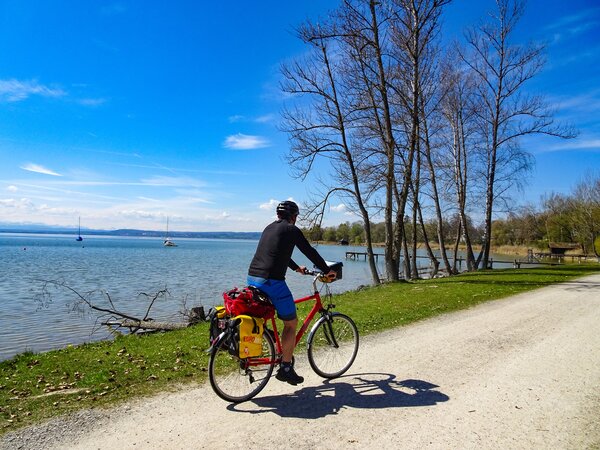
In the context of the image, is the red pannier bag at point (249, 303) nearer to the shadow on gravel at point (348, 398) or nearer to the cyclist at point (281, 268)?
the cyclist at point (281, 268)

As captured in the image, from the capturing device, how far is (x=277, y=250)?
4961 mm

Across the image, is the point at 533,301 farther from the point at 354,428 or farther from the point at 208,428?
the point at 208,428

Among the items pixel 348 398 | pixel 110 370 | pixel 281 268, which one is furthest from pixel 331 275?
pixel 110 370

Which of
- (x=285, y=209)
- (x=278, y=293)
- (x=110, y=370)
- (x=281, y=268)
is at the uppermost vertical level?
(x=285, y=209)

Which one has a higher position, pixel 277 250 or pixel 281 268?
pixel 277 250

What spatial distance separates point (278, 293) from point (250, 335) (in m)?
0.59

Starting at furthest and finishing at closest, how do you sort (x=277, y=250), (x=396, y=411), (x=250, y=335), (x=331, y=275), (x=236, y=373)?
(x=331, y=275) < (x=236, y=373) < (x=277, y=250) < (x=250, y=335) < (x=396, y=411)

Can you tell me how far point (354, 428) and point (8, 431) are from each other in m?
3.53

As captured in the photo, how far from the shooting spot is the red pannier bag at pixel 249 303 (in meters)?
4.86

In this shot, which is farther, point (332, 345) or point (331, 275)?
point (332, 345)

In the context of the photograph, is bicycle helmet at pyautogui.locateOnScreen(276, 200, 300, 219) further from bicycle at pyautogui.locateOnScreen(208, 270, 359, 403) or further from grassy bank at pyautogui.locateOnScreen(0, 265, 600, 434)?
grassy bank at pyautogui.locateOnScreen(0, 265, 600, 434)

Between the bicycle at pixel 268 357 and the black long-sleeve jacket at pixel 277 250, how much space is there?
570mm

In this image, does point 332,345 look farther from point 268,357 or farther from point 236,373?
point 236,373

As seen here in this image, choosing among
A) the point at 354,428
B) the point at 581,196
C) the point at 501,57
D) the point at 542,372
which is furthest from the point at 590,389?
the point at 581,196
